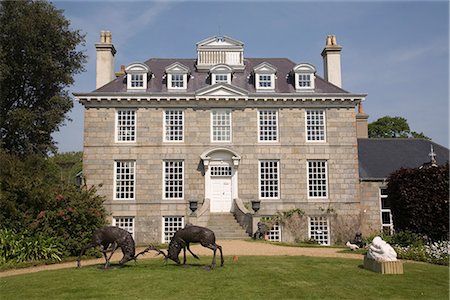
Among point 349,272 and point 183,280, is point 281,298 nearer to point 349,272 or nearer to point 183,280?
point 183,280

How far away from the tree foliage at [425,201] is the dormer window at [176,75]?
15.0 metres

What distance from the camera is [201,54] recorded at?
2934 cm

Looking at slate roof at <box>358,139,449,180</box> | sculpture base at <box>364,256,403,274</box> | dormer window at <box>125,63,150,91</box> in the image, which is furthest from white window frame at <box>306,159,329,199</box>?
sculpture base at <box>364,256,403,274</box>

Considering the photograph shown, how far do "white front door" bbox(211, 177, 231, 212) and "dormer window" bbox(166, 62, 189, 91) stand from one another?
6.44 meters

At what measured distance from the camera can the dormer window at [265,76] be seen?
89.4ft

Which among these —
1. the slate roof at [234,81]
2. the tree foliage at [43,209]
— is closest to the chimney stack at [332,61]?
the slate roof at [234,81]

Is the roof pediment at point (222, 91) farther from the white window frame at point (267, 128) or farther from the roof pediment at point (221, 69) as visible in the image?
the white window frame at point (267, 128)

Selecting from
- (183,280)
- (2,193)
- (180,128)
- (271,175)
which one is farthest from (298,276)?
(180,128)

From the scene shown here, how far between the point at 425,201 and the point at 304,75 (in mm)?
13019

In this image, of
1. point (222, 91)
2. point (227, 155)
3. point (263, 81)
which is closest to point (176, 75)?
point (222, 91)

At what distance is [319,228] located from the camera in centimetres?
2566

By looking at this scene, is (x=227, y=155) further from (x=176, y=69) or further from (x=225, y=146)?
(x=176, y=69)

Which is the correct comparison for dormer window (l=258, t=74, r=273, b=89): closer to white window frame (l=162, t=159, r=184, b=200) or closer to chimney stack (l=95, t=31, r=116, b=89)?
white window frame (l=162, t=159, r=184, b=200)

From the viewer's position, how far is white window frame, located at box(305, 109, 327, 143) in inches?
1046
